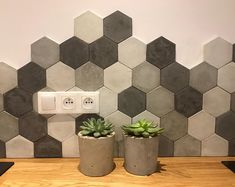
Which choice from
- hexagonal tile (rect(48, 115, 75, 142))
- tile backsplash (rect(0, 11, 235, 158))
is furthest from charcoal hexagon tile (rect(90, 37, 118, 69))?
hexagonal tile (rect(48, 115, 75, 142))

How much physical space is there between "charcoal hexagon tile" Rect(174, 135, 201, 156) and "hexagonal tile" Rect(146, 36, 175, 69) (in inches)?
11.6

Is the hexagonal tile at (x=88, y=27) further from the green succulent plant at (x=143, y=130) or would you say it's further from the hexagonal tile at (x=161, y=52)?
→ the green succulent plant at (x=143, y=130)

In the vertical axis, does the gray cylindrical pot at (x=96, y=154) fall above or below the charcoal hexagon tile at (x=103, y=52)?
below

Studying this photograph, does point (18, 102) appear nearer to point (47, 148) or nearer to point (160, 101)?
point (47, 148)

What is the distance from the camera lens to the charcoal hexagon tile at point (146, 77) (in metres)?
1.01

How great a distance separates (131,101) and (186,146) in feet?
0.90

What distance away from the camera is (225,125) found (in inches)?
40.9

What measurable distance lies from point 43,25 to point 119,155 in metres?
0.56

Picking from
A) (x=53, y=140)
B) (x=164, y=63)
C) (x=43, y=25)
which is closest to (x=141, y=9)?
(x=164, y=63)

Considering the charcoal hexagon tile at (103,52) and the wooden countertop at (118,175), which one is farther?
the charcoal hexagon tile at (103,52)

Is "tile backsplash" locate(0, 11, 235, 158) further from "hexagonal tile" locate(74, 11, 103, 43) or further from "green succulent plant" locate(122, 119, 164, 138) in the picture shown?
"green succulent plant" locate(122, 119, 164, 138)

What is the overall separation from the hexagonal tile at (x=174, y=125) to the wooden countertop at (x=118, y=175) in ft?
0.32

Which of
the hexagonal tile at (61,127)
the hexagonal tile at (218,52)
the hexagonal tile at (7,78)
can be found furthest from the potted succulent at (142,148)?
the hexagonal tile at (7,78)

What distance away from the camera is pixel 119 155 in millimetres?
1032
